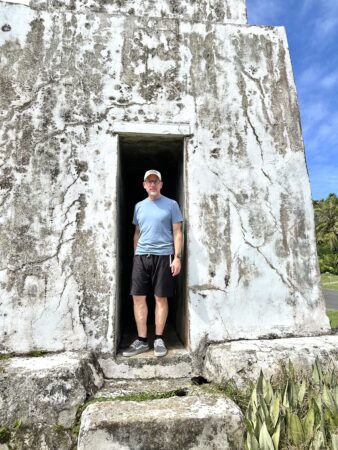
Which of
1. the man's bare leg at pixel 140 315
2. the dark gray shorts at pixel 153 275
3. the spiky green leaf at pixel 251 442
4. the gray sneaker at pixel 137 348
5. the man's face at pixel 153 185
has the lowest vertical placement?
the spiky green leaf at pixel 251 442

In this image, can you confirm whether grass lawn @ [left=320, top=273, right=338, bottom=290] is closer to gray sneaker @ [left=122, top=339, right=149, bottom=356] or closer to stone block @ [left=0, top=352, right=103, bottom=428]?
gray sneaker @ [left=122, top=339, right=149, bottom=356]

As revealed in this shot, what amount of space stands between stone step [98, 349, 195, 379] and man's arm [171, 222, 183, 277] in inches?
27.1

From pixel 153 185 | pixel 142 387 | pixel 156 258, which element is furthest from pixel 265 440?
pixel 153 185

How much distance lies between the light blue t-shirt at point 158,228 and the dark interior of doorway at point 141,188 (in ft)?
0.95

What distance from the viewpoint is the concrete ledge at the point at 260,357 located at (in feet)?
8.60

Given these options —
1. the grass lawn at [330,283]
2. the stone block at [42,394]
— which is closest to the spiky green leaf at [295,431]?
the stone block at [42,394]

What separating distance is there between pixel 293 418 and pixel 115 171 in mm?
2214

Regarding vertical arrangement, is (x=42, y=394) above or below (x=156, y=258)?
below

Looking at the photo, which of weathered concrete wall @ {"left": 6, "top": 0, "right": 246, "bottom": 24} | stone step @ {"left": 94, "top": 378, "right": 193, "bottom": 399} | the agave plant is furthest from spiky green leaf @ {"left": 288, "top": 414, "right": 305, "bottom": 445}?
weathered concrete wall @ {"left": 6, "top": 0, "right": 246, "bottom": 24}

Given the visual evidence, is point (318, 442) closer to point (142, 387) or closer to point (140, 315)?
point (142, 387)

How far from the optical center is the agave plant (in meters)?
1.92

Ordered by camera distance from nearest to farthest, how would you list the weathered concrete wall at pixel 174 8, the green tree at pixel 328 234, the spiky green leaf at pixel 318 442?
the spiky green leaf at pixel 318 442, the weathered concrete wall at pixel 174 8, the green tree at pixel 328 234

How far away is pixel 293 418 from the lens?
2031 mm

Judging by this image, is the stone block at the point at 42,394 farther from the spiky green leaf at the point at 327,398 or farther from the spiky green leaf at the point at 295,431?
the spiky green leaf at the point at 327,398
